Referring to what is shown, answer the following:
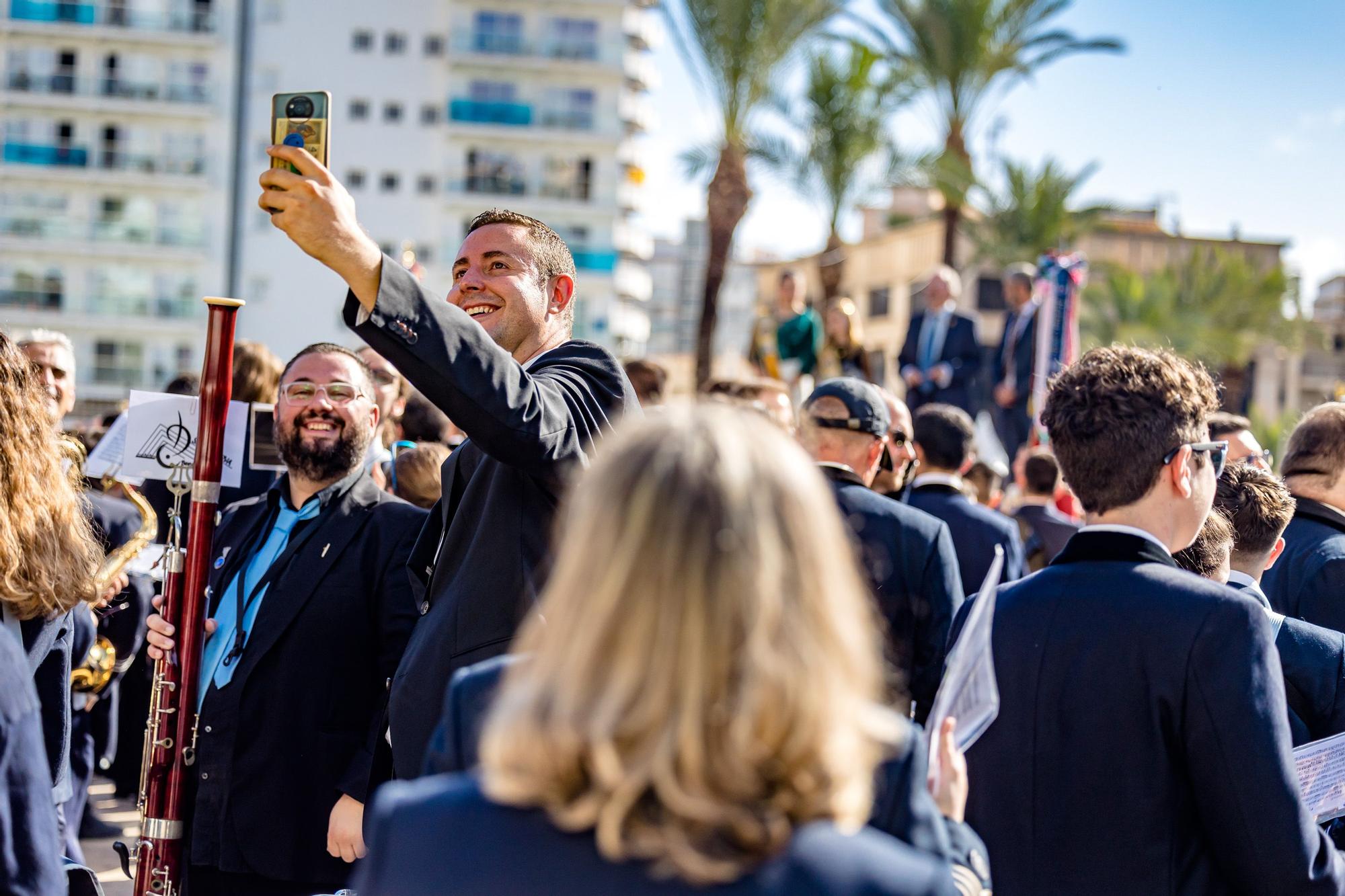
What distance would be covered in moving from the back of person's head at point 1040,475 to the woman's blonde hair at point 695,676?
7.58m

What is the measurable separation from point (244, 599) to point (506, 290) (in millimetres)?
1741

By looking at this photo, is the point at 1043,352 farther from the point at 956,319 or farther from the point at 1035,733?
the point at 1035,733

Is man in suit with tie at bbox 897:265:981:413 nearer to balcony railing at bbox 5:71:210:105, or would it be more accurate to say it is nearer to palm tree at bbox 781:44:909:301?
palm tree at bbox 781:44:909:301

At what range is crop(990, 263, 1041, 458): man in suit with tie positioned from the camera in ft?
44.6

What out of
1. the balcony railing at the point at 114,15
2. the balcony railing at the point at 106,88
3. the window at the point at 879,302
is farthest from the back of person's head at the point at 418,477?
the balcony railing at the point at 114,15

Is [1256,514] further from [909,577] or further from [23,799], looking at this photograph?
[23,799]

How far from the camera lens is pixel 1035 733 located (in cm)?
285

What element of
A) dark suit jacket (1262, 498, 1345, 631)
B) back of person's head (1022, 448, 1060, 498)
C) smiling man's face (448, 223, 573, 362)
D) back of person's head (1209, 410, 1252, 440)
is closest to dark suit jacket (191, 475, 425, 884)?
smiling man's face (448, 223, 573, 362)

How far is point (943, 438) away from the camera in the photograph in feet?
21.7

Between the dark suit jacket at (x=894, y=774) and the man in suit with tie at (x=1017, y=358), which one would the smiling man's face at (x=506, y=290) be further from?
the man in suit with tie at (x=1017, y=358)

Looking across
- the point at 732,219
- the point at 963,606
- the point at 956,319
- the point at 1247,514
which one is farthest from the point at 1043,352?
the point at 732,219

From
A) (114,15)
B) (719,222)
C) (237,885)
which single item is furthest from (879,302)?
(237,885)

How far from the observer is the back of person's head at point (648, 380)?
8.59 m

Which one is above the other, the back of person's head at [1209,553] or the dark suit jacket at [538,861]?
the back of person's head at [1209,553]
